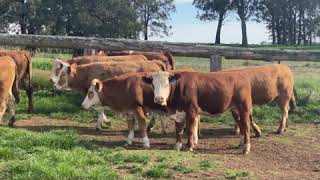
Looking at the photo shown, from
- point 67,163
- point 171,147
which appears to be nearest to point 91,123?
point 171,147

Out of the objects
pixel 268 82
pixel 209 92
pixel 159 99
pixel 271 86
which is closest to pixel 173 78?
pixel 159 99

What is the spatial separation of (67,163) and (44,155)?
0.72m

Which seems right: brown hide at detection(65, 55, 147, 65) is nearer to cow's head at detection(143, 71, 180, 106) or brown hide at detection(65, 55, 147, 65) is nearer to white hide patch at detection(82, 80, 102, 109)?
white hide patch at detection(82, 80, 102, 109)

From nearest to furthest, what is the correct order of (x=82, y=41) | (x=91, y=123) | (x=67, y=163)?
1. (x=67, y=163)
2. (x=91, y=123)
3. (x=82, y=41)

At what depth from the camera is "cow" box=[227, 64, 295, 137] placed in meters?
12.8

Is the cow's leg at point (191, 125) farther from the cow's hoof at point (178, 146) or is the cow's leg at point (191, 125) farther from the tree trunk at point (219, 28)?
the tree trunk at point (219, 28)

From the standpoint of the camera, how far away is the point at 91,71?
13.9 m

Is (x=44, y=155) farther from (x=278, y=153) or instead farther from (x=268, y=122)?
(x=268, y=122)

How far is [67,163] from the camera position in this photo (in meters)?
8.75

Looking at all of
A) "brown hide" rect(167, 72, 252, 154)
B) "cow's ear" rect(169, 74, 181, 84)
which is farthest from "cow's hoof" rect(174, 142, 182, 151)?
"cow's ear" rect(169, 74, 181, 84)

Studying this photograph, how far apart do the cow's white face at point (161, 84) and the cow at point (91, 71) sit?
7.77 feet

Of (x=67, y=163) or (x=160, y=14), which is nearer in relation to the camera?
(x=67, y=163)

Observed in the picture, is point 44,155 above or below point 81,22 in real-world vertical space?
below

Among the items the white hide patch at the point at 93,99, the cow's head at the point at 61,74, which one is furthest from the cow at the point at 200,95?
the cow's head at the point at 61,74
